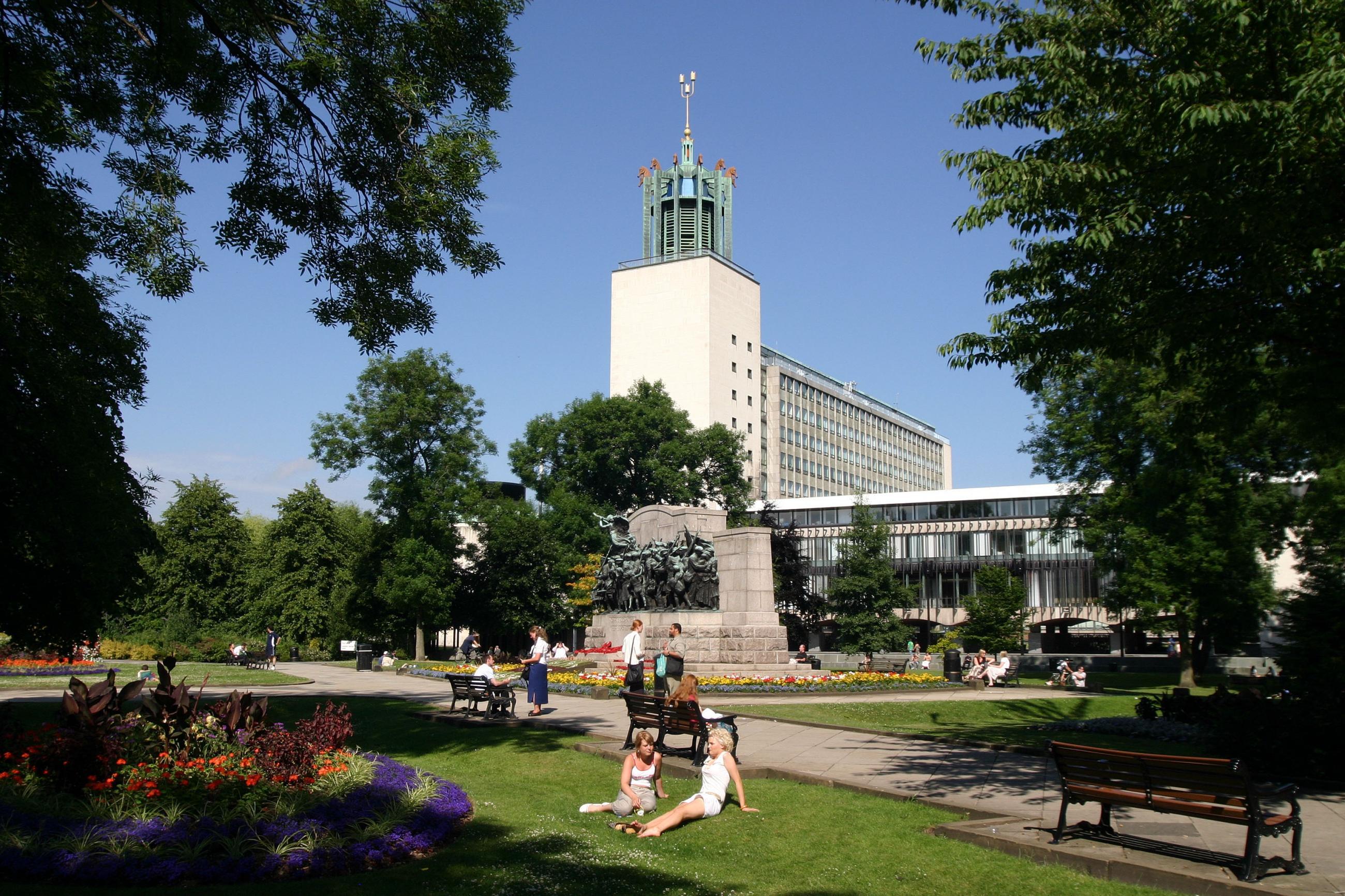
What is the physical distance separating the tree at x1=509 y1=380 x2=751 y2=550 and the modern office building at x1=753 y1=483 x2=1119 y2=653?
14.8m

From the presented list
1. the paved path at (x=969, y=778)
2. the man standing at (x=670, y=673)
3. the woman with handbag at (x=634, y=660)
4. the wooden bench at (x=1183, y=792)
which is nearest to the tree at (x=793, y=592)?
the paved path at (x=969, y=778)

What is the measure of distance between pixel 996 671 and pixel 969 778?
19442mm

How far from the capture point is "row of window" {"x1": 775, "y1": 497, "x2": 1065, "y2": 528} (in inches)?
2965

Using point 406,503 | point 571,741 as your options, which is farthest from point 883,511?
point 571,741

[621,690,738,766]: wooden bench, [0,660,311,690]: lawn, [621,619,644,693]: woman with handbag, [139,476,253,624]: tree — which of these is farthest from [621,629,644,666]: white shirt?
[139,476,253,624]: tree

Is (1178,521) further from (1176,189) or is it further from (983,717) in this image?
(1176,189)

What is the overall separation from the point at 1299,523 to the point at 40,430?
27124 mm

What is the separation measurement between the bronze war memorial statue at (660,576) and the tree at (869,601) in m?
12.5

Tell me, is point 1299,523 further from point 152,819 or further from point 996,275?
point 152,819

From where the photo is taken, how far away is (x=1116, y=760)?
8.05 metres

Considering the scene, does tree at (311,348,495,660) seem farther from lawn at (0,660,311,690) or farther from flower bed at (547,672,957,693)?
flower bed at (547,672,957,693)

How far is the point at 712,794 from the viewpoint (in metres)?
9.79

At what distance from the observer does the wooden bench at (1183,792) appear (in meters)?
7.25

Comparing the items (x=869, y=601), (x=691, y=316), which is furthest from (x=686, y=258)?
(x=869, y=601)
